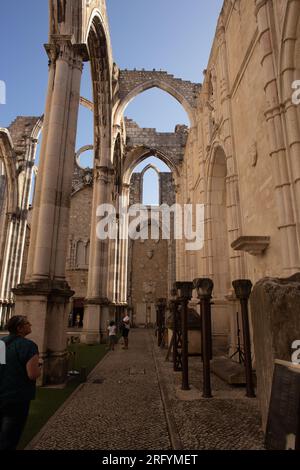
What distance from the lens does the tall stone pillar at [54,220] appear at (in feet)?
18.9

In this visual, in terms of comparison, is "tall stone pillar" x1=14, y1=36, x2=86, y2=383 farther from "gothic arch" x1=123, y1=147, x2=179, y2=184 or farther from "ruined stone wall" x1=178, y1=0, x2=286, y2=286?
"gothic arch" x1=123, y1=147, x2=179, y2=184

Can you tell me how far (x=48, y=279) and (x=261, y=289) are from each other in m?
4.64

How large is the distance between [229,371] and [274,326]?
3.79 m

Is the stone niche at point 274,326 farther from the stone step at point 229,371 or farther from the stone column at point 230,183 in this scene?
the stone column at point 230,183

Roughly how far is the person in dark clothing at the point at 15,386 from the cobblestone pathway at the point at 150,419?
1.10m

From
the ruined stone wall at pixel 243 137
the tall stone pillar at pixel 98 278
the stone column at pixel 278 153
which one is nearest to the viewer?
the stone column at pixel 278 153

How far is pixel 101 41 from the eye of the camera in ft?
44.4

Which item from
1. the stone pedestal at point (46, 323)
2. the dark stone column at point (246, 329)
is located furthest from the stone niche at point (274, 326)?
the stone pedestal at point (46, 323)

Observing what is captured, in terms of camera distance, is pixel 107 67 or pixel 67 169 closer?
pixel 67 169

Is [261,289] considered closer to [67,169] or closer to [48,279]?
[48,279]

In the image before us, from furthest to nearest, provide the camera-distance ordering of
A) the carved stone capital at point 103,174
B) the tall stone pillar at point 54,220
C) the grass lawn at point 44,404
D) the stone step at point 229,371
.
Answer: the carved stone capital at point 103,174 → the tall stone pillar at point 54,220 → the stone step at point 229,371 → the grass lawn at point 44,404

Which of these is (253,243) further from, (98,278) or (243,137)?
(98,278)

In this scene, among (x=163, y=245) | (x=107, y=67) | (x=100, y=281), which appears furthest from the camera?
(x=163, y=245)
